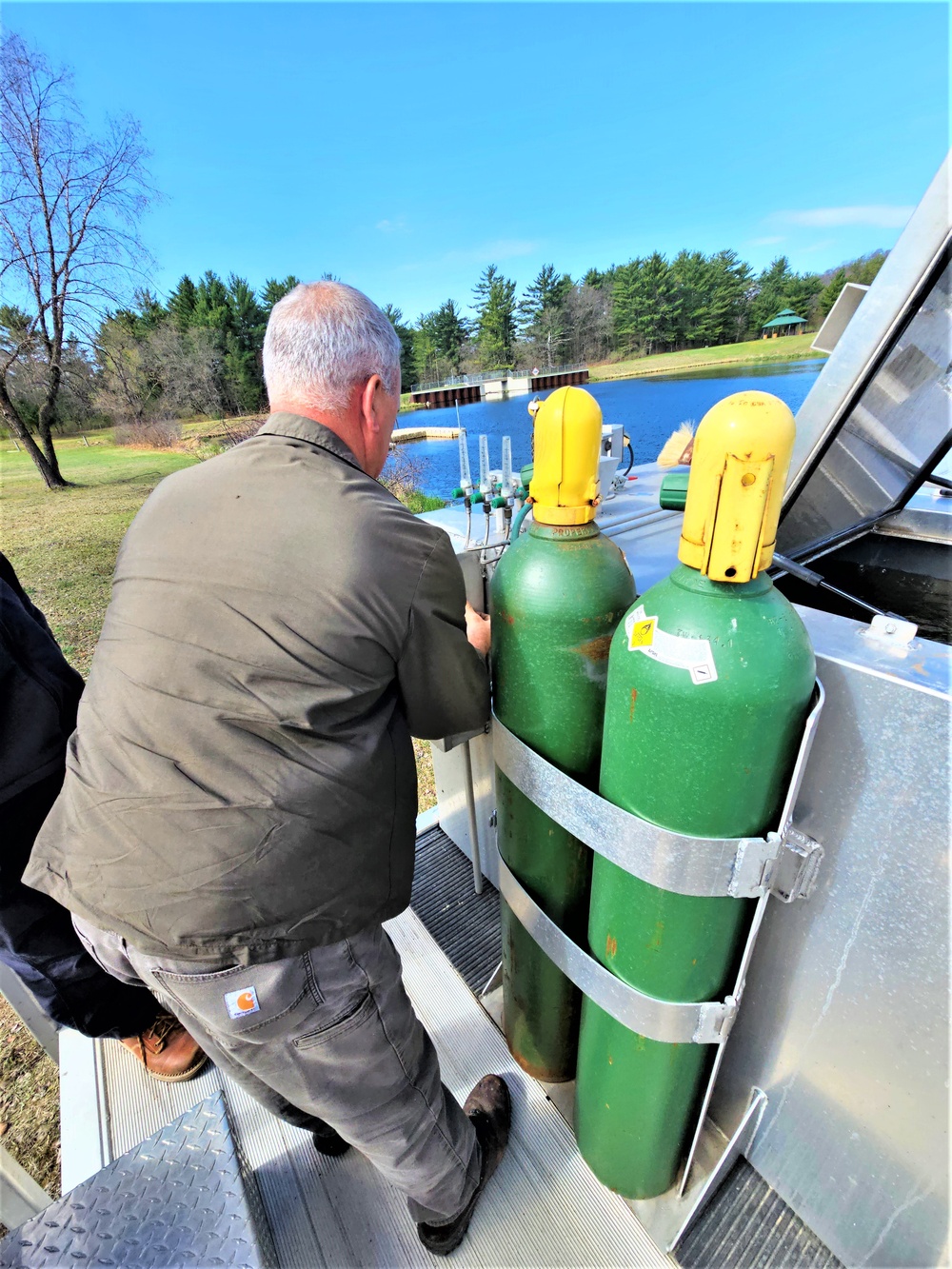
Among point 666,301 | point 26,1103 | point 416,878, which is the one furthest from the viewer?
point 666,301

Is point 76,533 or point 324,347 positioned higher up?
point 324,347

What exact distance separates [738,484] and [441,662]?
2.01 feet

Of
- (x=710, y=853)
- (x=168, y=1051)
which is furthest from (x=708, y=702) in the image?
(x=168, y=1051)

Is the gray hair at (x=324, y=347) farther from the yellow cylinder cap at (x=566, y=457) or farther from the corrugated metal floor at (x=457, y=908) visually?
the corrugated metal floor at (x=457, y=908)

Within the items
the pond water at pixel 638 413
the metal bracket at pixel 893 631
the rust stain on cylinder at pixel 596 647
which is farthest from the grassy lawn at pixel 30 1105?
the pond water at pixel 638 413

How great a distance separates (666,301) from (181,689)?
47.9 meters

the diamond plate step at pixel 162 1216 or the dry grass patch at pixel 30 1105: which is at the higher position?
the diamond plate step at pixel 162 1216

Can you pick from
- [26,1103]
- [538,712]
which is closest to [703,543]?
[538,712]

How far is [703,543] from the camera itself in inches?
32.1

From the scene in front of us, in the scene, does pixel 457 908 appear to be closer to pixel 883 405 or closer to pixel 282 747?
pixel 282 747

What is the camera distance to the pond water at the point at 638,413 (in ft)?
18.0

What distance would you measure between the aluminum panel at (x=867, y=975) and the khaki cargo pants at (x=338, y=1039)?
30.1 inches

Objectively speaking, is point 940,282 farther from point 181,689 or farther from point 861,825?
point 181,689

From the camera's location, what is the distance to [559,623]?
1.05 metres
